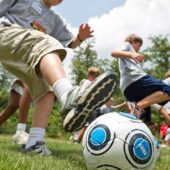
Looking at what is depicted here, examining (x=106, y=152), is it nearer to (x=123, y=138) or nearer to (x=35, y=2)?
(x=123, y=138)

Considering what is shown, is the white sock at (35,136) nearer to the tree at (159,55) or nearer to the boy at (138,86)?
the boy at (138,86)

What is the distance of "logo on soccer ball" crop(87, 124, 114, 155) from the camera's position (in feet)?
8.75

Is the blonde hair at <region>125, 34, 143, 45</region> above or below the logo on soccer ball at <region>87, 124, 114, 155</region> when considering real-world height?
above

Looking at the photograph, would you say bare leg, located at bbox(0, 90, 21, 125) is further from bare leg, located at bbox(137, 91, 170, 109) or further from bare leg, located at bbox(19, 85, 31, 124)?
bare leg, located at bbox(137, 91, 170, 109)

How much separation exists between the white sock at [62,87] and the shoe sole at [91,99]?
170 mm

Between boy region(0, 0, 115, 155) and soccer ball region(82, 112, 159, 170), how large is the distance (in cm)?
21

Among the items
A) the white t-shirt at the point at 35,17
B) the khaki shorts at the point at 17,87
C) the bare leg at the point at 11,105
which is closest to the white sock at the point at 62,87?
the white t-shirt at the point at 35,17

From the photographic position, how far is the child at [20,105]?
17.3 feet

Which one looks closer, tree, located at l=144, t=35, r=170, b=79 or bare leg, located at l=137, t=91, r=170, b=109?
bare leg, located at l=137, t=91, r=170, b=109

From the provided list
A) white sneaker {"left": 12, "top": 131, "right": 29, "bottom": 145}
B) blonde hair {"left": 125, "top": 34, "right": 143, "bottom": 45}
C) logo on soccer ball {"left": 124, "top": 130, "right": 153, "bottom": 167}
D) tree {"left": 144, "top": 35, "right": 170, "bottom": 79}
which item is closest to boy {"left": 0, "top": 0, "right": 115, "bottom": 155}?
logo on soccer ball {"left": 124, "top": 130, "right": 153, "bottom": 167}

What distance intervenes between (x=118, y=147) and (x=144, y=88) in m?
4.44

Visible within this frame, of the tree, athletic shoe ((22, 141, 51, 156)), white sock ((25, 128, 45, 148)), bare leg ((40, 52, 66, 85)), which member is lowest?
athletic shoe ((22, 141, 51, 156))

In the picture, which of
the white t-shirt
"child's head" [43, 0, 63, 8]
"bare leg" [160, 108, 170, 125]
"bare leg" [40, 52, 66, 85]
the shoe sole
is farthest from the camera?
"bare leg" [160, 108, 170, 125]

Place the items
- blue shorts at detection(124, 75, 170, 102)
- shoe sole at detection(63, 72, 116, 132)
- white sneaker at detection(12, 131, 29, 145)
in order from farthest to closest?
blue shorts at detection(124, 75, 170, 102)
white sneaker at detection(12, 131, 29, 145)
shoe sole at detection(63, 72, 116, 132)
